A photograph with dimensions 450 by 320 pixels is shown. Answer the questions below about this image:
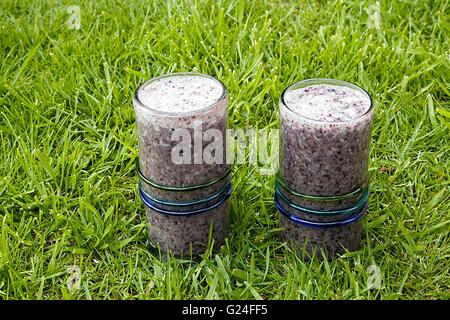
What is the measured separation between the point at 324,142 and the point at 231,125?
0.89 metres

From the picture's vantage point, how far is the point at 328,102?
2.10 meters

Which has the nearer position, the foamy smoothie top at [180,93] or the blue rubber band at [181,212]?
the foamy smoothie top at [180,93]

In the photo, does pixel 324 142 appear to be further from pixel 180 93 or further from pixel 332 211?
pixel 180 93

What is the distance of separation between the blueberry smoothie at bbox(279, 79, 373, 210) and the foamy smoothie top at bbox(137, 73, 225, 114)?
0.21 m

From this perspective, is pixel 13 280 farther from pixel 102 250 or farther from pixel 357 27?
pixel 357 27

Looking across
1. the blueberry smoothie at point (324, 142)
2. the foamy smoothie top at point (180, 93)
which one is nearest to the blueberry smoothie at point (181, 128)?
the foamy smoothie top at point (180, 93)

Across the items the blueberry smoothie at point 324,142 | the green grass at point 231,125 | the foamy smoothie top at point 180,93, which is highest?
the foamy smoothie top at point 180,93

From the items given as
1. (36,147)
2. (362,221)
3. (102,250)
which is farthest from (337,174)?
(36,147)

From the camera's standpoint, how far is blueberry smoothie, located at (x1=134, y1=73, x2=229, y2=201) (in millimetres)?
2021

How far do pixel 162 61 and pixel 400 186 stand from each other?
1134mm

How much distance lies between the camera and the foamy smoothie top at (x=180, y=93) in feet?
6.75

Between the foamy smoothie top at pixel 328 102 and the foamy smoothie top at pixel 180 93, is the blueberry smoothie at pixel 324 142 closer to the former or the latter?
the foamy smoothie top at pixel 328 102

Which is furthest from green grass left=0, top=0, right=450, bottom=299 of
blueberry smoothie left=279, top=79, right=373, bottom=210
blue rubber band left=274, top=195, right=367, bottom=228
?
blueberry smoothie left=279, top=79, right=373, bottom=210

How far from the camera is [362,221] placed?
231 centimetres
